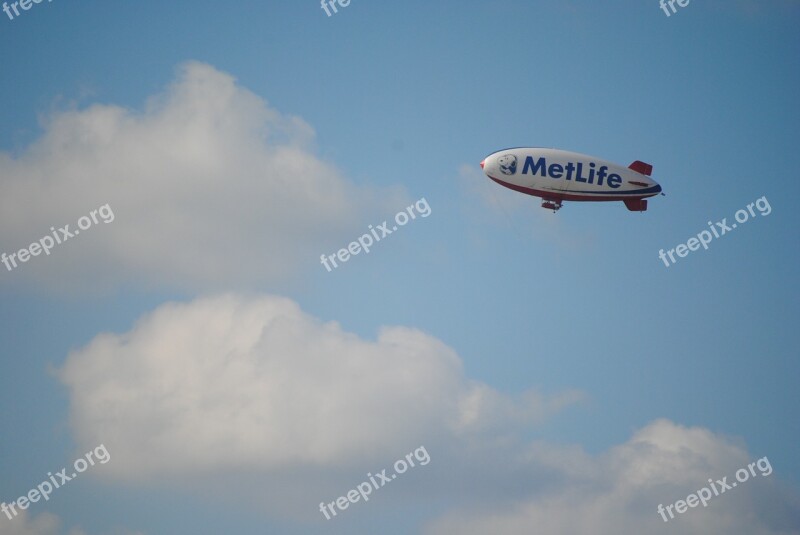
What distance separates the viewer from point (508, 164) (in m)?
169

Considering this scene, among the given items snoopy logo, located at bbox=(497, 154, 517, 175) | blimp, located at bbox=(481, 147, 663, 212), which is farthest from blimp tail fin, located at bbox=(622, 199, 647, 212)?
snoopy logo, located at bbox=(497, 154, 517, 175)

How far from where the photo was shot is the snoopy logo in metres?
168

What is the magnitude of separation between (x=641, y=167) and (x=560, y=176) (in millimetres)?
15806

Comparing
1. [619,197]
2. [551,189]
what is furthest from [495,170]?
[619,197]

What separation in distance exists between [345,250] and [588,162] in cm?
4155

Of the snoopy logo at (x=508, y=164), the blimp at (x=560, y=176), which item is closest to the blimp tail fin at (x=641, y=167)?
the blimp at (x=560, y=176)

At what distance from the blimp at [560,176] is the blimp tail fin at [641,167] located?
87.7 inches

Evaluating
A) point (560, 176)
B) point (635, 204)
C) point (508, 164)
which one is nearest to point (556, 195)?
point (560, 176)

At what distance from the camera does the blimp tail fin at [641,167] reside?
174 metres

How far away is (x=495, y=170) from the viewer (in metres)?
170

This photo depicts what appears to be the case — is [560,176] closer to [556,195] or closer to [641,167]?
[556,195]

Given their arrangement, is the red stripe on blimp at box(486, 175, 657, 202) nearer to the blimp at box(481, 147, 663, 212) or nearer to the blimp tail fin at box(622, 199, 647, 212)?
the blimp at box(481, 147, 663, 212)

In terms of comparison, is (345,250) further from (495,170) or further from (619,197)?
(619,197)

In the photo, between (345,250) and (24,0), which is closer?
(24,0)
